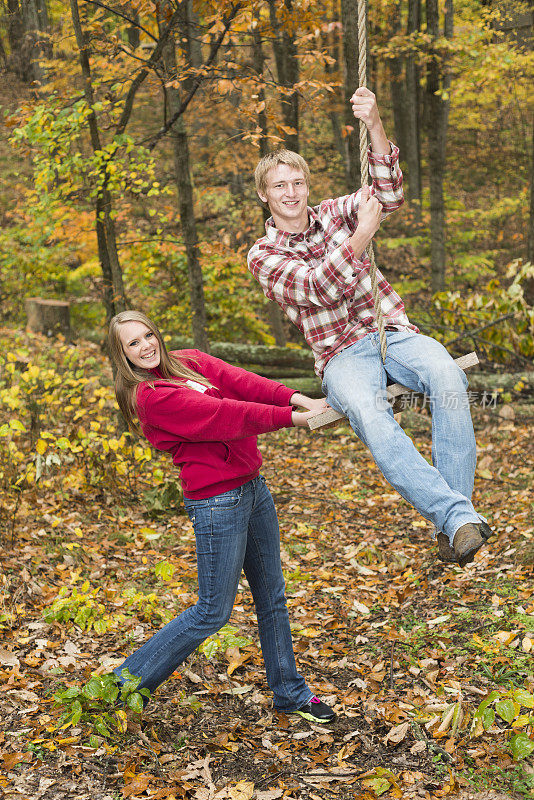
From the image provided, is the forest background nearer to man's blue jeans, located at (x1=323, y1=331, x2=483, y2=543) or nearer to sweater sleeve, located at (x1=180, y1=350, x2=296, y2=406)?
man's blue jeans, located at (x1=323, y1=331, x2=483, y2=543)

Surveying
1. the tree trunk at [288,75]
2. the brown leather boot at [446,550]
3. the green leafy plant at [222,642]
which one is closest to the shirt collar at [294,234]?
the brown leather boot at [446,550]

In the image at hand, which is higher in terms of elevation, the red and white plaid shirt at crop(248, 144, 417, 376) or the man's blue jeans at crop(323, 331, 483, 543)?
the red and white plaid shirt at crop(248, 144, 417, 376)

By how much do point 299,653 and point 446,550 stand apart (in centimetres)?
198

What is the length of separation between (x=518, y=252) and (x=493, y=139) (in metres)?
5.96

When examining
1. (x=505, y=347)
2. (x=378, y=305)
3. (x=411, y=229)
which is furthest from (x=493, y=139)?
(x=378, y=305)

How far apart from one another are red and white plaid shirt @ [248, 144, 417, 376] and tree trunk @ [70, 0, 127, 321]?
3637mm

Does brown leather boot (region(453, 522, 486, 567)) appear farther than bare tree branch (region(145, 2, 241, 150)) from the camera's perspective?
No

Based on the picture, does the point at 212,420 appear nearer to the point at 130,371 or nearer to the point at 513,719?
the point at 130,371

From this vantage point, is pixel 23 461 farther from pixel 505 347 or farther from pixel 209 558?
pixel 505 347

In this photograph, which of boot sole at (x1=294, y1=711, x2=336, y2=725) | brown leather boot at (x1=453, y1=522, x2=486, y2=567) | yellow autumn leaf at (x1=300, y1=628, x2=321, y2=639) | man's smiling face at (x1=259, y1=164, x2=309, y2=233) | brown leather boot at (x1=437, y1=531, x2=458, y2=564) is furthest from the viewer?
yellow autumn leaf at (x1=300, y1=628, x2=321, y2=639)

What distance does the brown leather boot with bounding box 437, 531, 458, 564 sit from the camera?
292cm

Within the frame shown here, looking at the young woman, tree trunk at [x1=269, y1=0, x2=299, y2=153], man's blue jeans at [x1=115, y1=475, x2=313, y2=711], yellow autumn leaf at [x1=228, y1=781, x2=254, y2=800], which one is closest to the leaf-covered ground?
yellow autumn leaf at [x1=228, y1=781, x2=254, y2=800]

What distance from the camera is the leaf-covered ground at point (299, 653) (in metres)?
3.31

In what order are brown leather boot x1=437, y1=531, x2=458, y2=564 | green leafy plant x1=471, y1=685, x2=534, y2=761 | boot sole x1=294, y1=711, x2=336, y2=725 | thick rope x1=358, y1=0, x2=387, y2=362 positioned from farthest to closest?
boot sole x1=294, y1=711, x2=336, y2=725, green leafy plant x1=471, y1=685, x2=534, y2=761, thick rope x1=358, y1=0, x2=387, y2=362, brown leather boot x1=437, y1=531, x2=458, y2=564
